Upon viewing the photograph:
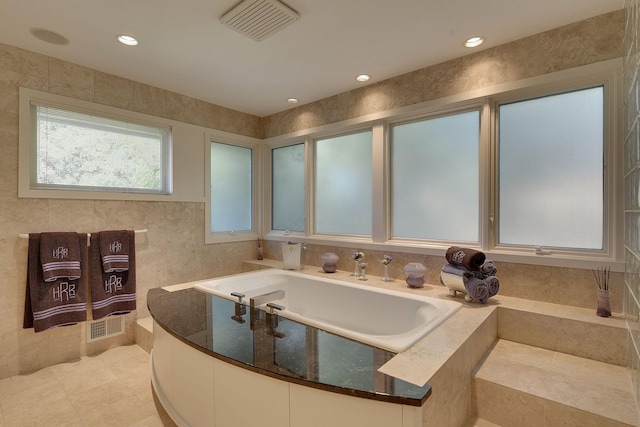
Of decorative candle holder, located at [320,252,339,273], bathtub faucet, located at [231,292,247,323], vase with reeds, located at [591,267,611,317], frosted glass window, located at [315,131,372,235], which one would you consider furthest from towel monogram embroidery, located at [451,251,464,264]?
bathtub faucet, located at [231,292,247,323]

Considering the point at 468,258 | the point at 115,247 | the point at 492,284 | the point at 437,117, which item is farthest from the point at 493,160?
the point at 115,247

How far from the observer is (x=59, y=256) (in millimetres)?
2266

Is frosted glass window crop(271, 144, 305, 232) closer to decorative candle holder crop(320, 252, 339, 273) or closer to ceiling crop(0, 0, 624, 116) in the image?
decorative candle holder crop(320, 252, 339, 273)

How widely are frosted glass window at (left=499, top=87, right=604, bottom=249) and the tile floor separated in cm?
274

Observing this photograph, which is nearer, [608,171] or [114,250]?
[608,171]

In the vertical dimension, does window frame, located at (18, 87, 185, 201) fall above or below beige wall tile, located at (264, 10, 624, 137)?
below

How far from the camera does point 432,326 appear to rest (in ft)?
5.36

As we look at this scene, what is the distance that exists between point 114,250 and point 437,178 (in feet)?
9.35

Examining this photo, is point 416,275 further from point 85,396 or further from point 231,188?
point 85,396

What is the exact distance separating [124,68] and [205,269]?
204 cm

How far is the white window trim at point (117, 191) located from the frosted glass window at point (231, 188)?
→ 0.89 feet

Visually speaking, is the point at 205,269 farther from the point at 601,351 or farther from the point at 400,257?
the point at 601,351

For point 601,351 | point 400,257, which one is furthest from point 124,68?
point 601,351

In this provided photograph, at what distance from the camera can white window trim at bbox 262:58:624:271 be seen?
5.98 ft
